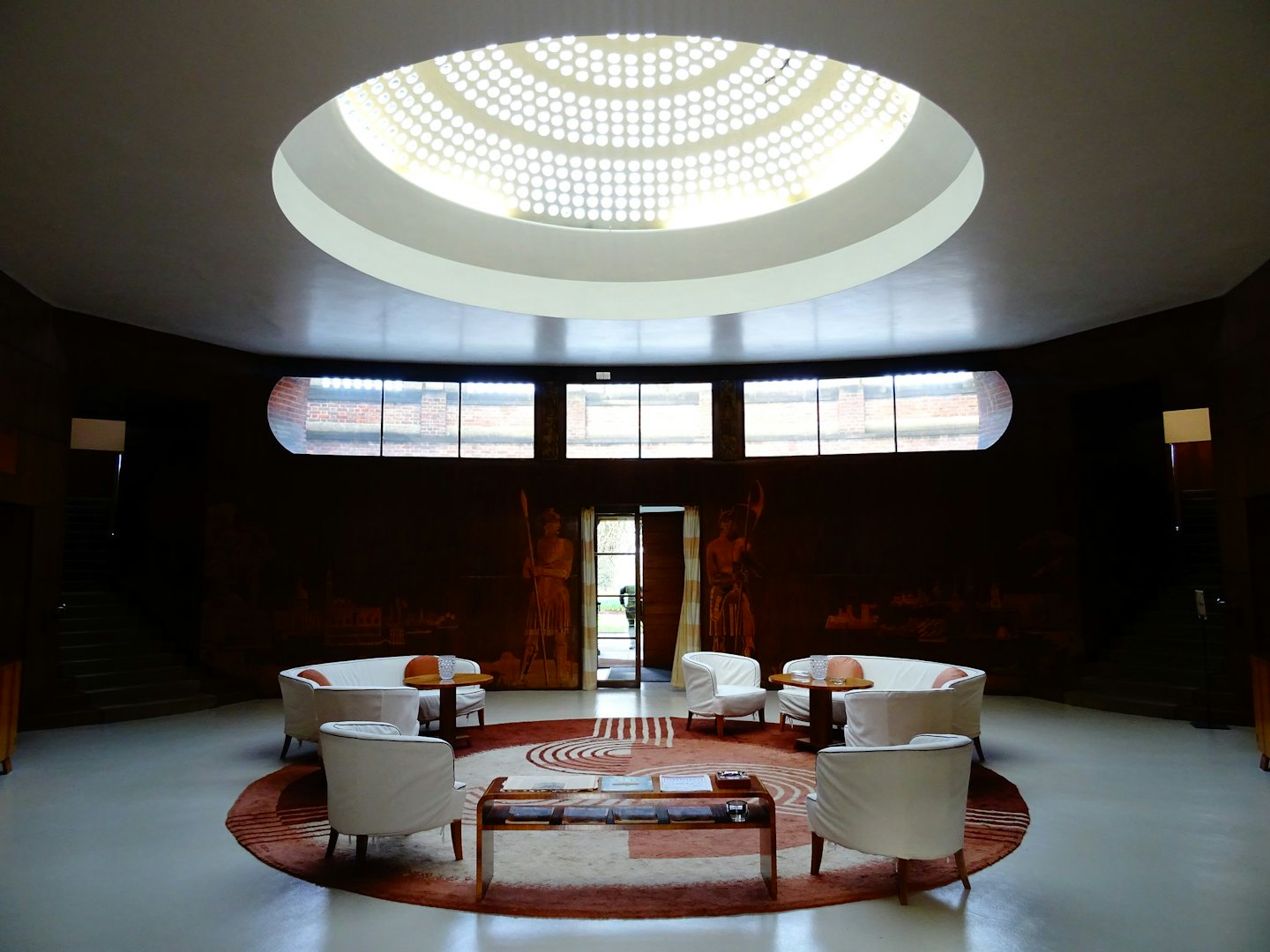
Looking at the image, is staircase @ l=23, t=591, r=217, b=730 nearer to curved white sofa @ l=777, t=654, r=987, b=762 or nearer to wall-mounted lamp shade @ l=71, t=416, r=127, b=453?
wall-mounted lamp shade @ l=71, t=416, r=127, b=453

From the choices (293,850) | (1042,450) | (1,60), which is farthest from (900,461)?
(1,60)

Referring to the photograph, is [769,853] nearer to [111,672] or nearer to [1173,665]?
[1173,665]

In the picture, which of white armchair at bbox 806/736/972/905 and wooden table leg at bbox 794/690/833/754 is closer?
white armchair at bbox 806/736/972/905

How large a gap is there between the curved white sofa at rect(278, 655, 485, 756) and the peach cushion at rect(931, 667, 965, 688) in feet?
15.3

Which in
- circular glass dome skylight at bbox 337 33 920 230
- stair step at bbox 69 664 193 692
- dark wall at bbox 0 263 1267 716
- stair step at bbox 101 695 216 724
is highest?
circular glass dome skylight at bbox 337 33 920 230

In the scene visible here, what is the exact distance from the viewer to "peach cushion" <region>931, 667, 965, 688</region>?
26.3 feet

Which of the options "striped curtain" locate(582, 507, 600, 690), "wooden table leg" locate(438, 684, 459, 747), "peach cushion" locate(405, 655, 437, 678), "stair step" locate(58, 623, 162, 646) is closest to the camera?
"wooden table leg" locate(438, 684, 459, 747)

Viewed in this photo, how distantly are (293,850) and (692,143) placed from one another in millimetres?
7192

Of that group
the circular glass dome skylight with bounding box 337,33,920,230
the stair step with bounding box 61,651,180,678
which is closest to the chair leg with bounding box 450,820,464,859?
the circular glass dome skylight with bounding box 337,33,920,230

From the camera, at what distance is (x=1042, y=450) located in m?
11.4

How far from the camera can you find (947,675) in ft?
26.7

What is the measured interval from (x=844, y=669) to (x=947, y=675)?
42.1 inches

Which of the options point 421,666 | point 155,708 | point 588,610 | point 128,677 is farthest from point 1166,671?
point 128,677

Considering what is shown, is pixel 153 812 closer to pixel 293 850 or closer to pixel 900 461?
pixel 293 850
